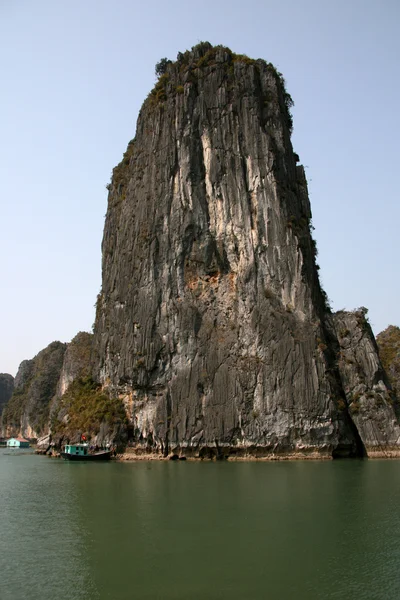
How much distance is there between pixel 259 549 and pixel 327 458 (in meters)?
28.5

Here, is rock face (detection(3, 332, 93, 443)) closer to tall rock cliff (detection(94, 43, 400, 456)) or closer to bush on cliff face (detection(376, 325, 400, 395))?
tall rock cliff (detection(94, 43, 400, 456))

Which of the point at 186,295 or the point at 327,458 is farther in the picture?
the point at 186,295

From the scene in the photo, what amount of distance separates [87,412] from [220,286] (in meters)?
17.8

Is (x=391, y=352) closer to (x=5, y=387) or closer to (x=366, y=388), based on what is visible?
(x=366, y=388)

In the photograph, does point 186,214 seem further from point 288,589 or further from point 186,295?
point 288,589

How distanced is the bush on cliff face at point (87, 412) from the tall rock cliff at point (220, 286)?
58.5 inches

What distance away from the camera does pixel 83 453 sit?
5022 centimetres

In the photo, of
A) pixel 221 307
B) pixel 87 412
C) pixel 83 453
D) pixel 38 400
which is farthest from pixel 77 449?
pixel 38 400

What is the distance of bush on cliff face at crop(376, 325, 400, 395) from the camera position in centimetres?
6358

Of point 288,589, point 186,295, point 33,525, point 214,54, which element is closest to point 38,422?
point 186,295

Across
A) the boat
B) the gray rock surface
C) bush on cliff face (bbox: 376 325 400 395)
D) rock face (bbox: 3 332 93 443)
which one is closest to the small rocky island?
the gray rock surface

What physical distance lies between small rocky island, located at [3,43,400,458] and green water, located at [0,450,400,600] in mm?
14622

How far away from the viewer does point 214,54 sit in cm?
5972

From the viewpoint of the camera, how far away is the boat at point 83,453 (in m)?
49.1
